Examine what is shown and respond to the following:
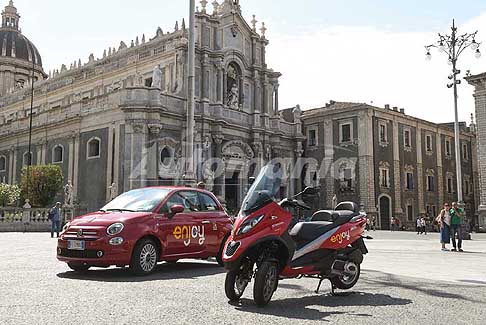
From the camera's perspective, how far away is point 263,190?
6.43m

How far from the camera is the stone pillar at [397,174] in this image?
143 feet

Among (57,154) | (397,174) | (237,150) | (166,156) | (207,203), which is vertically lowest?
(207,203)

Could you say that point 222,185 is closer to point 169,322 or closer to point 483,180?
point 483,180

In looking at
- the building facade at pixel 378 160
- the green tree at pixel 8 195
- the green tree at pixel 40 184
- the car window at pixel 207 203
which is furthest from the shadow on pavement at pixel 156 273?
the building facade at pixel 378 160

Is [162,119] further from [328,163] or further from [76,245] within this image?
[76,245]

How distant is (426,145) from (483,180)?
1363 centimetres

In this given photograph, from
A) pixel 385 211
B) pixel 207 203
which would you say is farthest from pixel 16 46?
pixel 207 203

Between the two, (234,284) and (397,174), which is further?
(397,174)

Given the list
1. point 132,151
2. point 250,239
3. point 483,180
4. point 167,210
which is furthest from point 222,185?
point 250,239

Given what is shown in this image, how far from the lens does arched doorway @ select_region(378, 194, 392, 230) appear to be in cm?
4256

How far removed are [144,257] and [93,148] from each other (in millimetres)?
29549

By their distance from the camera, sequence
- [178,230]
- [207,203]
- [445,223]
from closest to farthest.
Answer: [178,230] → [207,203] → [445,223]

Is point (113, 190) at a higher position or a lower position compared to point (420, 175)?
lower

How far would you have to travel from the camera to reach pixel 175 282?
809 cm
